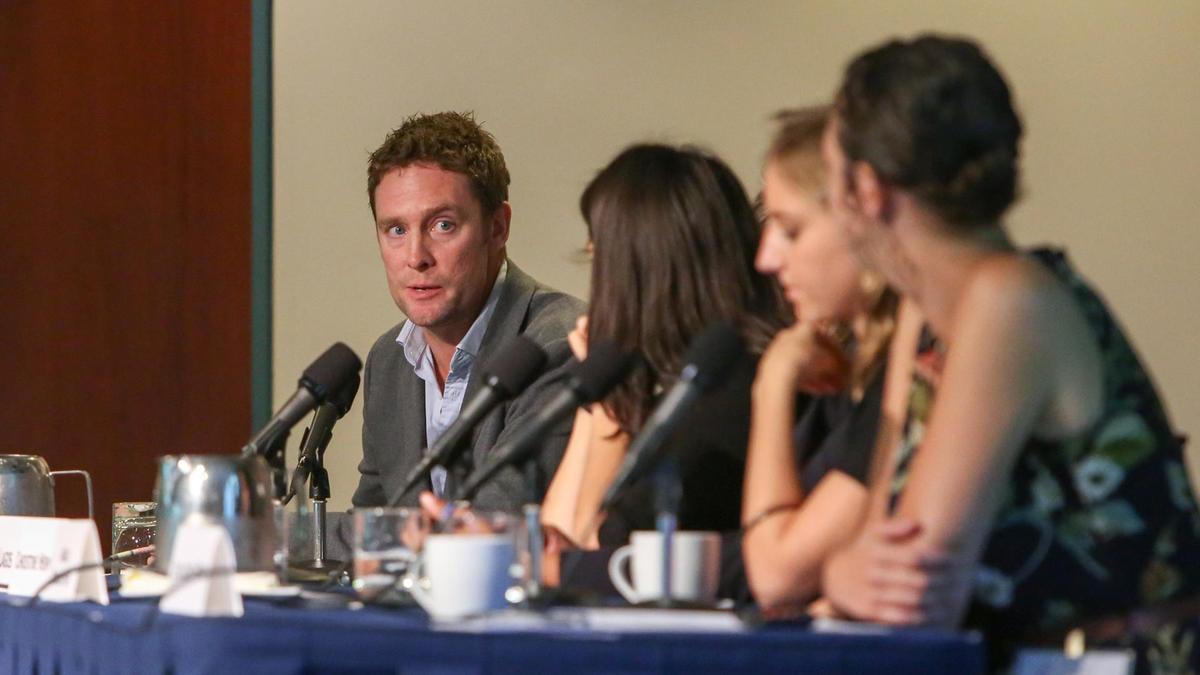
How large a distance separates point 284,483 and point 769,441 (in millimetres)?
680

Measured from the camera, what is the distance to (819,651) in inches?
47.1

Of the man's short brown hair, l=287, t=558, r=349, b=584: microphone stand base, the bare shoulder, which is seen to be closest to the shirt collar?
the man's short brown hair

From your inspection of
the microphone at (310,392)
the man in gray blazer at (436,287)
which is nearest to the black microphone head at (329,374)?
the microphone at (310,392)

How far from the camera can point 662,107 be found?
12.6 feet

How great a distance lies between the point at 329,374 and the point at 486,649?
0.65 m

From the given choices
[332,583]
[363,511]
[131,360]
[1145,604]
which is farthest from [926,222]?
[131,360]

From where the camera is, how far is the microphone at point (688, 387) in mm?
1397

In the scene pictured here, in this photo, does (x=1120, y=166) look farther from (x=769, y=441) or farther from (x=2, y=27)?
(x=2, y=27)

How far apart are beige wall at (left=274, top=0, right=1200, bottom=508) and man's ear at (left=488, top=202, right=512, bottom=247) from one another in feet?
2.25

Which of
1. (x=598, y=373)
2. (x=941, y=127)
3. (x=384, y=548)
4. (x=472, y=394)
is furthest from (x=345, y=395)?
(x=941, y=127)

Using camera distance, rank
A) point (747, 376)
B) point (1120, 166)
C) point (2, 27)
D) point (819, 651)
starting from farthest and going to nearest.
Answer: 1. point (2, 27)
2. point (1120, 166)
3. point (747, 376)
4. point (819, 651)

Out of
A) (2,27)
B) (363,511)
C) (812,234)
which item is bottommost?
(363,511)

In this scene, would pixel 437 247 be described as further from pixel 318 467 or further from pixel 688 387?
pixel 688 387

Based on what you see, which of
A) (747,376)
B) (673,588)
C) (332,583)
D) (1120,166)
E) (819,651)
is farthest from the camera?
(1120,166)
